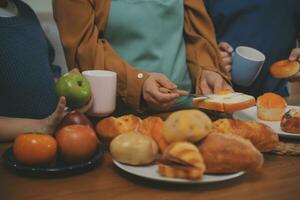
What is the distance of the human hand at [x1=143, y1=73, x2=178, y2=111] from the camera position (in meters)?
1.13

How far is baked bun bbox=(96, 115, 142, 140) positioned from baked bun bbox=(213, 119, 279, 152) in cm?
16

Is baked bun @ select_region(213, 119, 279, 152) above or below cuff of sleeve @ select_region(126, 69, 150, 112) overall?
above

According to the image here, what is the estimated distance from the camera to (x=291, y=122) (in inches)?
41.9

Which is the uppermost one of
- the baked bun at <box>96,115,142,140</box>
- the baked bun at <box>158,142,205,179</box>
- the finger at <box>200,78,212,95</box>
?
the baked bun at <box>158,142,205,179</box>

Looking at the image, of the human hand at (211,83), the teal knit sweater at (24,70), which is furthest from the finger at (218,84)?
the teal knit sweater at (24,70)

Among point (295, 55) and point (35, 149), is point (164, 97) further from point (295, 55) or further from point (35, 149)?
point (295, 55)

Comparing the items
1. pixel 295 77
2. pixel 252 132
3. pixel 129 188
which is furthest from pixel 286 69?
pixel 129 188

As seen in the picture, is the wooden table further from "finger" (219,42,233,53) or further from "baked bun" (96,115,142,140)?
"finger" (219,42,233,53)

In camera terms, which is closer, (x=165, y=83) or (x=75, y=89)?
(x=75, y=89)

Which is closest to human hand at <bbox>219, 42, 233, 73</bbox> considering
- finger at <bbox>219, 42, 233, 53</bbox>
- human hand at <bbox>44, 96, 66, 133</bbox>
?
finger at <bbox>219, 42, 233, 53</bbox>

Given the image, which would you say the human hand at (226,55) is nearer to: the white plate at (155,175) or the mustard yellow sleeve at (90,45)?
the mustard yellow sleeve at (90,45)

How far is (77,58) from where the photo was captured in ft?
4.23

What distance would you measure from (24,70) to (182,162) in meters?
0.63

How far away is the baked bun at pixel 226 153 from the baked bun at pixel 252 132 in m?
0.09
